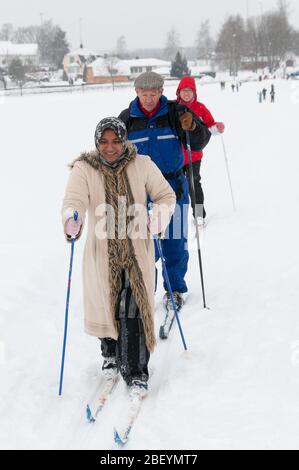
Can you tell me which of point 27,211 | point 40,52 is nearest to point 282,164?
point 27,211

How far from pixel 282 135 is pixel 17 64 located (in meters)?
49.9

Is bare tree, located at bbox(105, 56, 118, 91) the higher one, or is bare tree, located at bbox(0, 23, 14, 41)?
bare tree, located at bbox(0, 23, 14, 41)

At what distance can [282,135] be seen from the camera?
58.5 ft

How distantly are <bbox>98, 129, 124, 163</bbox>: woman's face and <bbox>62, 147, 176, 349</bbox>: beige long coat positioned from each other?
11 centimetres

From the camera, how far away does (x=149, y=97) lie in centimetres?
370

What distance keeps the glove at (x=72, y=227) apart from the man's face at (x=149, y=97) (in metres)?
1.27

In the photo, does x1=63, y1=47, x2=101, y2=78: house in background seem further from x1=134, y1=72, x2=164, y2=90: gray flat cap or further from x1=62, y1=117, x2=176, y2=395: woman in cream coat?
x1=62, y1=117, x2=176, y2=395: woman in cream coat

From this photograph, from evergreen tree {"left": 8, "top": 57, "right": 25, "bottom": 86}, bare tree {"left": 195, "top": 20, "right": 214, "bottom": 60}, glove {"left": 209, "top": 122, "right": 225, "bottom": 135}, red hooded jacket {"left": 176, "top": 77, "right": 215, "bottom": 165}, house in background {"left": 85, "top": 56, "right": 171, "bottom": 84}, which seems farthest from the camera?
bare tree {"left": 195, "top": 20, "right": 214, "bottom": 60}

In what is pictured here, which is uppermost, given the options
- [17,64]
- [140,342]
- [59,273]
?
[17,64]

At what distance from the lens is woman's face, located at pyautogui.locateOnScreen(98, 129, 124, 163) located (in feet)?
9.48

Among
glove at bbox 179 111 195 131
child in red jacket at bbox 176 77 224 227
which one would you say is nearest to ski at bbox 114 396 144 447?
glove at bbox 179 111 195 131
